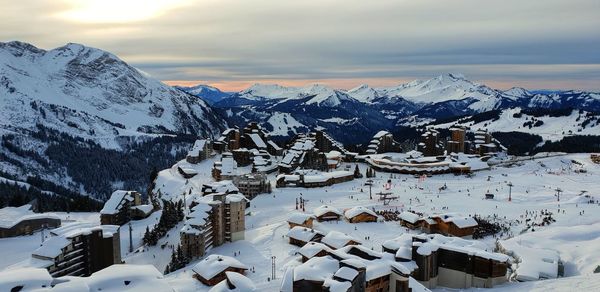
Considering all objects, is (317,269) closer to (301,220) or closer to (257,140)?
(301,220)

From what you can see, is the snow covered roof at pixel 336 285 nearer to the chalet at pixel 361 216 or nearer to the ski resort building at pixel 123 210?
the chalet at pixel 361 216

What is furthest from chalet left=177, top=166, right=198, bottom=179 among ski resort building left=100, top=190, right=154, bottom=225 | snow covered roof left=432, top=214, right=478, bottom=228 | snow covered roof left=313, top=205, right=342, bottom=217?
snow covered roof left=432, top=214, right=478, bottom=228

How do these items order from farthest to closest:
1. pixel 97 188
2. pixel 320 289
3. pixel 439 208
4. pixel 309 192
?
pixel 97 188
pixel 309 192
pixel 439 208
pixel 320 289

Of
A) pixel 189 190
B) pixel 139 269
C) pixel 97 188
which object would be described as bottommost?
pixel 97 188

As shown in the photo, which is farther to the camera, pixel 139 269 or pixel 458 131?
pixel 458 131

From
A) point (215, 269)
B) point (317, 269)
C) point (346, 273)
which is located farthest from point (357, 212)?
point (346, 273)

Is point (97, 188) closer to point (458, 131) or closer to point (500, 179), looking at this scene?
point (458, 131)

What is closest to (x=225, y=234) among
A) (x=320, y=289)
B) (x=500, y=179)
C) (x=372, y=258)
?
(x=372, y=258)
